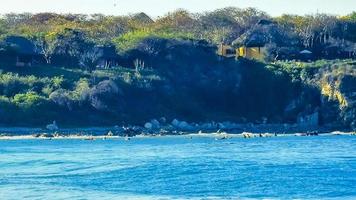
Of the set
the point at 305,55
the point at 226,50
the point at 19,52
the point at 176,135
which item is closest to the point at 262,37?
the point at 226,50

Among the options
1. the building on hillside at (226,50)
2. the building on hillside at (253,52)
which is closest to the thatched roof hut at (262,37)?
the building on hillside at (253,52)

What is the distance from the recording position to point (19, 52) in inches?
3509

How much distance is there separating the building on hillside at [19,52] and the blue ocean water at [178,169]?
20.3 meters

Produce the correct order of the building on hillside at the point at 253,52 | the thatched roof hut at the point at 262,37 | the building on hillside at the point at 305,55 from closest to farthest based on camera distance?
the building on hillside at the point at 253,52, the building on hillside at the point at 305,55, the thatched roof hut at the point at 262,37

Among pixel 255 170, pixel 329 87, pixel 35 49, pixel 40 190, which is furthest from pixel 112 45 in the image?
pixel 40 190

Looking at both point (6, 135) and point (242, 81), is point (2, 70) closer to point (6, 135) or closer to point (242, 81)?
point (6, 135)

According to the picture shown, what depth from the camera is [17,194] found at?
37.2m

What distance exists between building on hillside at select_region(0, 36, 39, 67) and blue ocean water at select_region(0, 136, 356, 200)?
66.6 ft

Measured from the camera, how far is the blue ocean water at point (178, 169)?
38.0m

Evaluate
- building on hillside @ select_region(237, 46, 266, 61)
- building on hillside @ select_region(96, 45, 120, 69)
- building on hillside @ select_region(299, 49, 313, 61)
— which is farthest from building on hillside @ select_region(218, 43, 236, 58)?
building on hillside @ select_region(96, 45, 120, 69)

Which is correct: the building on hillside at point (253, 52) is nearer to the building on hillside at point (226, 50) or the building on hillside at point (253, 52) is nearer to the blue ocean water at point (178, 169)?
the building on hillside at point (226, 50)

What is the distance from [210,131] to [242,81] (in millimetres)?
12458

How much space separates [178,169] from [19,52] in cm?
4454

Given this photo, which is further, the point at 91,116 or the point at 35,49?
the point at 35,49
